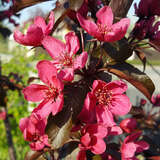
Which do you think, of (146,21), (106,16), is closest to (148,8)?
(146,21)

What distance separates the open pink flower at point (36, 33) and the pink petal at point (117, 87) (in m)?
0.26

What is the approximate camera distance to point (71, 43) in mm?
661

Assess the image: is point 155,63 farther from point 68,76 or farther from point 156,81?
point 68,76

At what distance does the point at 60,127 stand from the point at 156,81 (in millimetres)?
565

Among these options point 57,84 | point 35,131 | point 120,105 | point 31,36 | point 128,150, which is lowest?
point 128,150

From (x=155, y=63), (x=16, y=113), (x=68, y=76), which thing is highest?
(x=68, y=76)

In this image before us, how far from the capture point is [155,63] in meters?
1.16

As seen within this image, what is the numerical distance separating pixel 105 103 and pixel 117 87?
0.07 meters

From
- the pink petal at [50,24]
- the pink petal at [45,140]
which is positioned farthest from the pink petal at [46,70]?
the pink petal at [45,140]

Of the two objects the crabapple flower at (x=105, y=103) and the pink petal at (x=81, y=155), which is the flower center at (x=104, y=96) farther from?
the pink petal at (x=81, y=155)

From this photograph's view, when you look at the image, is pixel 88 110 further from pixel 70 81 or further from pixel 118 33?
pixel 118 33

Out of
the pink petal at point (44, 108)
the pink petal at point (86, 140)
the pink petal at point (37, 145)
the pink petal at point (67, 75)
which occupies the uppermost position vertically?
the pink petal at point (67, 75)

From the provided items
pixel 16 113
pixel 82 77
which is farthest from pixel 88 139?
pixel 16 113

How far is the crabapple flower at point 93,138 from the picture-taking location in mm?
653
